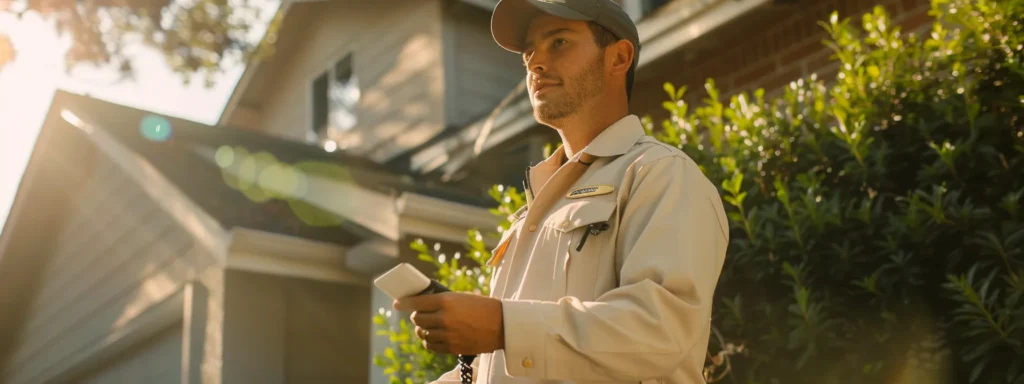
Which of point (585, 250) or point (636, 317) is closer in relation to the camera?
point (636, 317)

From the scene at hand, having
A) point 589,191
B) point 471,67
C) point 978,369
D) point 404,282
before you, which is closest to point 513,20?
point 589,191

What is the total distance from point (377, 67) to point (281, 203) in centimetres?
574

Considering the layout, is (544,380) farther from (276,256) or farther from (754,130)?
(276,256)

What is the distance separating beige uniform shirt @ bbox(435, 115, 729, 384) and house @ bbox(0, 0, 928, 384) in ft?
13.2

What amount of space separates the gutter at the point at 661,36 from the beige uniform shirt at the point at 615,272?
4.60 metres

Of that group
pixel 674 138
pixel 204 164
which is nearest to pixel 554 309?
pixel 674 138

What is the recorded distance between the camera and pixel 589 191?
2.27 m

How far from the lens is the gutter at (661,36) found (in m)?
6.87

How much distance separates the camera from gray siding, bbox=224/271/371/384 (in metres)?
7.19

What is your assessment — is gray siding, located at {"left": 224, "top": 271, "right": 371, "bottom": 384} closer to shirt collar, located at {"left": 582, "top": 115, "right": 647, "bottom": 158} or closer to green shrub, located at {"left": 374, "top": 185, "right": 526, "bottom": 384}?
green shrub, located at {"left": 374, "top": 185, "right": 526, "bottom": 384}

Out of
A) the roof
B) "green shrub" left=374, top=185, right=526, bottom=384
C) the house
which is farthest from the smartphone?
the roof

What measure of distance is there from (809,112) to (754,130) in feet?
0.97

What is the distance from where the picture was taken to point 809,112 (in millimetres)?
4906

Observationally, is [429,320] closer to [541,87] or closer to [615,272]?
[615,272]
